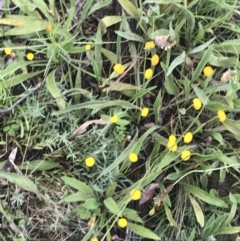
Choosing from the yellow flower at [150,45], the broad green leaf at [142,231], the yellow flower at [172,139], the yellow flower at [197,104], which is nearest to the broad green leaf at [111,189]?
the broad green leaf at [142,231]

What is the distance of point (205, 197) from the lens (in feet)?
5.63

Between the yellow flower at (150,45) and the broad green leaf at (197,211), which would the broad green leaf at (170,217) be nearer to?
the broad green leaf at (197,211)

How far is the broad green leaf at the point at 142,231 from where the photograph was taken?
1.67 metres

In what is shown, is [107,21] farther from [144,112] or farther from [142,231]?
[142,231]

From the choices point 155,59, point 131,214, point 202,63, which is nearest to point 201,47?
point 202,63

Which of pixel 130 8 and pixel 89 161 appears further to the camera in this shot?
pixel 130 8

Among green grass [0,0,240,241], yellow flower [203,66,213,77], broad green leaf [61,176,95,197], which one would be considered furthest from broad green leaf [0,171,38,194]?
yellow flower [203,66,213,77]

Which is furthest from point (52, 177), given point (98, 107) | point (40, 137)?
point (98, 107)

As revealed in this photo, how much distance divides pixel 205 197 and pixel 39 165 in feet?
1.84

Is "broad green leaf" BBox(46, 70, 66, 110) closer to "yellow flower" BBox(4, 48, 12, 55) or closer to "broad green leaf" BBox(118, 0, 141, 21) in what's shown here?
"yellow flower" BBox(4, 48, 12, 55)

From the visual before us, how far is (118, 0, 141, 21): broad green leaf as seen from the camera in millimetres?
1783

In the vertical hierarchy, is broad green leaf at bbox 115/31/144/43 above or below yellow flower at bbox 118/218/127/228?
above

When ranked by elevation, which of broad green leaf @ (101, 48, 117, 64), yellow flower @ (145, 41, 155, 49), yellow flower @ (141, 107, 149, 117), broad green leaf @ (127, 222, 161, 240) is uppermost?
yellow flower @ (145, 41, 155, 49)

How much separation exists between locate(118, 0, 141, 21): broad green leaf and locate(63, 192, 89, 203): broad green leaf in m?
0.63
